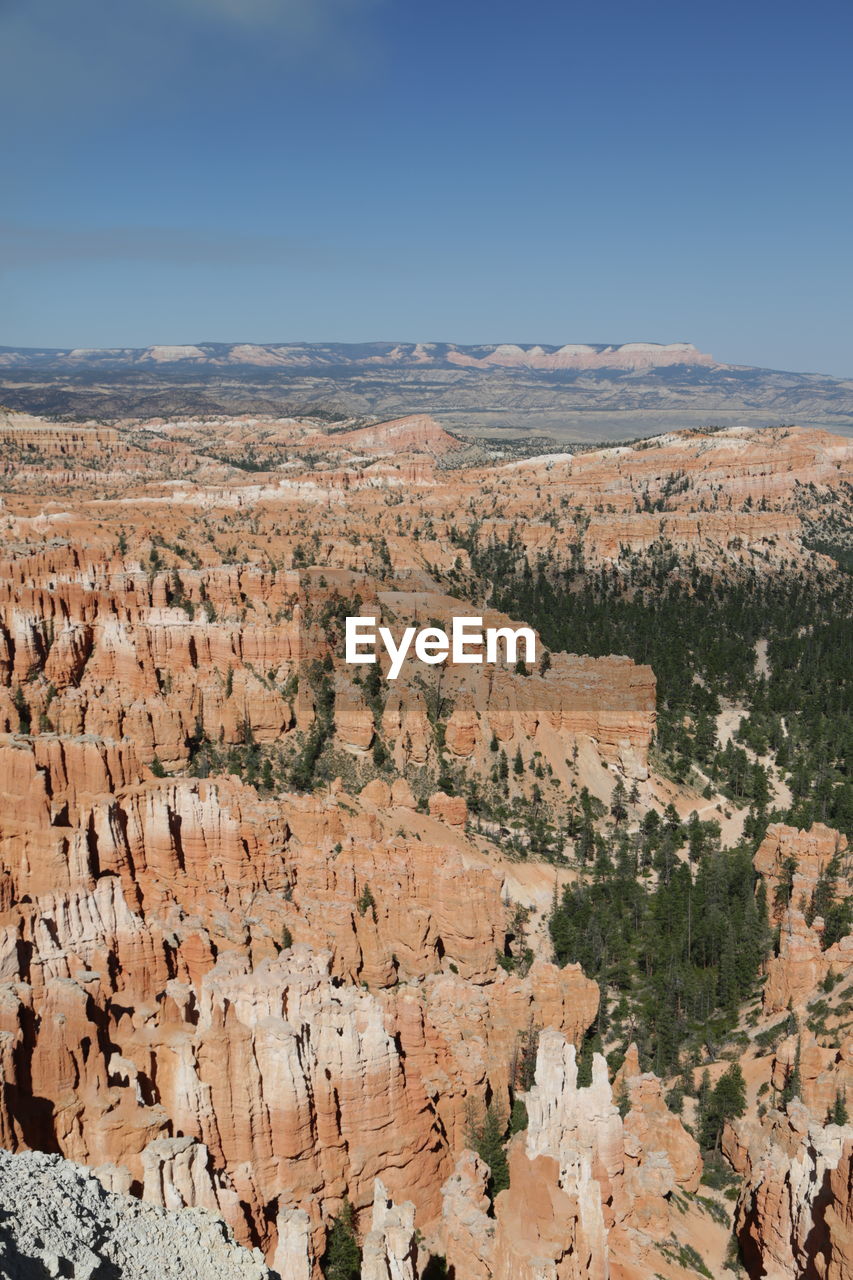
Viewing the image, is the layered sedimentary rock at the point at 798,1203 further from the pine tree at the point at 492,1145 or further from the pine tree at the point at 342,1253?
the pine tree at the point at 342,1253

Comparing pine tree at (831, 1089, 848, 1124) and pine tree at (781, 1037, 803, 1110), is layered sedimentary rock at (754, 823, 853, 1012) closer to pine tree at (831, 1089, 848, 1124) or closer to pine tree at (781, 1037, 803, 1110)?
pine tree at (781, 1037, 803, 1110)

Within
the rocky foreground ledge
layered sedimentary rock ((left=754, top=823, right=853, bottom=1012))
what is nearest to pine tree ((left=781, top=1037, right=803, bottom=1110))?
layered sedimentary rock ((left=754, top=823, right=853, bottom=1012))

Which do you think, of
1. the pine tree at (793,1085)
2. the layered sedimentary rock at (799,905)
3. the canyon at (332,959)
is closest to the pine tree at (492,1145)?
the canyon at (332,959)

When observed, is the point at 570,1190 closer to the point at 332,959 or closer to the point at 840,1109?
the point at 840,1109

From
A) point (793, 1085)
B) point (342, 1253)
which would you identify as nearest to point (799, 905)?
point (793, 1085)

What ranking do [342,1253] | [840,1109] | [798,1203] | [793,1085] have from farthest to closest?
[793,1085]
[840,1109]
[342,1253]
[798,1203]

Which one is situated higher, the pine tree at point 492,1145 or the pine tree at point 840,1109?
the pine tree at point 840,1109

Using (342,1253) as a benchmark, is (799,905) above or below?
below

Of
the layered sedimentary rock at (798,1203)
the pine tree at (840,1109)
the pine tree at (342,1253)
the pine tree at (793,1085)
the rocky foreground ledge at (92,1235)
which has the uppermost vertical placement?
the rocky foreground ledge at (92,1235)

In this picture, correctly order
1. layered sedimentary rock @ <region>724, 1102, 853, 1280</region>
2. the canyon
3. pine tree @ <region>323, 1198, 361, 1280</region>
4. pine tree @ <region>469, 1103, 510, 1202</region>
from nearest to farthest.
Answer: layered sedimentary rock @ <region>724, 1102, 853, 1280</region>
the canyon
pine tree @ <region>323, 1198, 361, 1280</region>
pine tree @ <region>469, 1103, 510, 1202</region>

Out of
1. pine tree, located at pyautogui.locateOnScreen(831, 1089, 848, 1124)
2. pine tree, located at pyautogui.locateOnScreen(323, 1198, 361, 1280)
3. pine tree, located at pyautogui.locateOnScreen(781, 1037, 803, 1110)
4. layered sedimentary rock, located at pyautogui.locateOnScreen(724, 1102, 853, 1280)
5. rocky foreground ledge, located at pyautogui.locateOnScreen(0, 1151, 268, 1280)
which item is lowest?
pine tree, located at pyautogui.locateOnScreen(781, 1037, 803, 1110)

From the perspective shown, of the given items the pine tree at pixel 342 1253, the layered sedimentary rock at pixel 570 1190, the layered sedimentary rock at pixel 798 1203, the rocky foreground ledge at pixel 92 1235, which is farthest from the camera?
the pine tree at pixel 342 1253

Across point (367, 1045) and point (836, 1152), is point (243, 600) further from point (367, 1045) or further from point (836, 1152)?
point (836, 1152)
